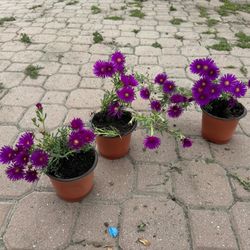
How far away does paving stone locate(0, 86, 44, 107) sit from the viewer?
3.05 metres

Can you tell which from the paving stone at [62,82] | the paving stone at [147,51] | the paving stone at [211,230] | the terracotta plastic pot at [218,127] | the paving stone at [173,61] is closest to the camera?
the paving stone at [211,230]

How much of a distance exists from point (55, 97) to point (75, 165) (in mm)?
1324

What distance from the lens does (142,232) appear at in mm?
1874

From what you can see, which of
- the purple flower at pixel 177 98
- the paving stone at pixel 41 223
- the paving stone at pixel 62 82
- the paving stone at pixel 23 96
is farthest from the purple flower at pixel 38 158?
the paving stone at pixel 62 82

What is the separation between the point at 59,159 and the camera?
1943 millimetres

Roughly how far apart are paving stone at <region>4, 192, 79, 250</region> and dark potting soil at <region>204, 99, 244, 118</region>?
129 cm

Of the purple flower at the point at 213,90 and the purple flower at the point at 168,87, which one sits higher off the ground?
the purple flower at the point at 213,90

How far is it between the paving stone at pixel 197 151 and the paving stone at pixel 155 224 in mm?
505

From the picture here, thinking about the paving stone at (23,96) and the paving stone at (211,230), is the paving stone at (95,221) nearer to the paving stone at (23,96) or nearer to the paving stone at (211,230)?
the paving stone at (211,230)

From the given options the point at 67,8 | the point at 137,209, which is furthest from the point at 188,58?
the point at 67,8

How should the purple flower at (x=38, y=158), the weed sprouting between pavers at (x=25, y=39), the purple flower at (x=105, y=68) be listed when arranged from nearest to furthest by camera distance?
the purple flower at (x=38, y=158) < the purple flower at (x=105, y=68) < the weed sprouting between pavers at (x=25, y=39)

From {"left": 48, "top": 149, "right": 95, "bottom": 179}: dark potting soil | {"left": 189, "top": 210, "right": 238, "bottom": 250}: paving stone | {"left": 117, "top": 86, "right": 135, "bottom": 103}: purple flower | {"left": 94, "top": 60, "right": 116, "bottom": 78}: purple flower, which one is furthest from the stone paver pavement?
{"left": 94, "top": 60, "right": 116, "bottom": 78}: purple flower

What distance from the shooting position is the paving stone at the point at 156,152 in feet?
7.87

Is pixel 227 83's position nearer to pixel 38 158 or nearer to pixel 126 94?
pixel 126 94
